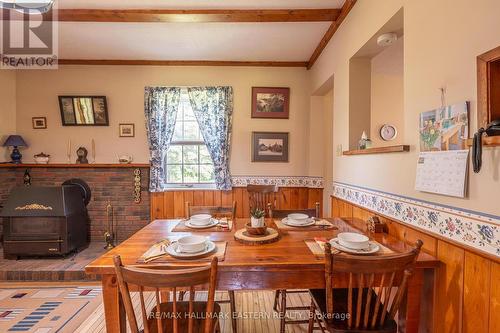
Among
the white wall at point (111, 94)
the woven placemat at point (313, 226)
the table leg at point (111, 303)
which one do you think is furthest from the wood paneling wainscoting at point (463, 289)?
the white wall at point (111, 94)

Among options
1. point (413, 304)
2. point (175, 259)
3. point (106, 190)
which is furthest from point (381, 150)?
point (106, 190)

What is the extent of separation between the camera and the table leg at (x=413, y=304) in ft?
4.22

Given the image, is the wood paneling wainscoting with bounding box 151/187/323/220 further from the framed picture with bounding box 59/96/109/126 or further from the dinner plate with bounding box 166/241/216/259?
the dinner plate with bounding box 166/241/216/259

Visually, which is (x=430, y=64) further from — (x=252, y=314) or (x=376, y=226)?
(x=252, y=314)

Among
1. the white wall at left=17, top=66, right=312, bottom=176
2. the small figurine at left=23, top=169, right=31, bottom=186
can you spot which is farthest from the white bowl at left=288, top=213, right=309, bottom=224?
the small figurine at left=23, top=169, right=31, bottom=186

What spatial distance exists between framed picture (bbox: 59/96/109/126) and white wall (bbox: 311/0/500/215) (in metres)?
3.15

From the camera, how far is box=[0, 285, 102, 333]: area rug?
6.95ft

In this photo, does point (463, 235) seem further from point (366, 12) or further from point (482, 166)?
point (366, 12)

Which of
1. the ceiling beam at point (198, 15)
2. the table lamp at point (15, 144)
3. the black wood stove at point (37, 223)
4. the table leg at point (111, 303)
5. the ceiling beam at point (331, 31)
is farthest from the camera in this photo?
the table lamp at point (15, 144)

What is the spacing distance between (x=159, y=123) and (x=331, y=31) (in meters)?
2.38

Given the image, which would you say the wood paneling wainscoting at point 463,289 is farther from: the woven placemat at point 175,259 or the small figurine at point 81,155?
the small figurine at point 81,155

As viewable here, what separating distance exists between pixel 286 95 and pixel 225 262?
297 centimetres

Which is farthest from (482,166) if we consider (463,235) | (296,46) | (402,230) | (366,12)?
(296,46)

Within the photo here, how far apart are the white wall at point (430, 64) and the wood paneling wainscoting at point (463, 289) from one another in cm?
20
